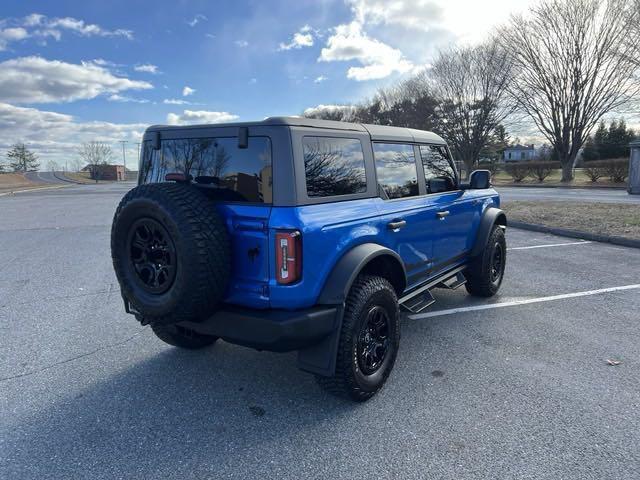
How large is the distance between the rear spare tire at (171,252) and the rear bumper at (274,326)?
0.14 meters

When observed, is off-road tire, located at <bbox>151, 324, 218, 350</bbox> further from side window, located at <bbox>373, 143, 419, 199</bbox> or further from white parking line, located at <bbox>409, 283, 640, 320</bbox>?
white parking line, located at <bbox>409, 283, 640, 320</bbox>

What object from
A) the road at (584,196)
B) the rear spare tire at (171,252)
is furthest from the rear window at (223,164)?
the road at (584,196)

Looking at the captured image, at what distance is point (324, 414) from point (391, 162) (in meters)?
2.06

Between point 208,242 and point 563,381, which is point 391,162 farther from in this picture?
point 563,381

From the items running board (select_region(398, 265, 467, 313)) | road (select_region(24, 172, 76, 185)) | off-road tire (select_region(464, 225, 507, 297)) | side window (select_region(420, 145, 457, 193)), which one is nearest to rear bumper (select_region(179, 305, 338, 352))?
running board (select_region(398, 265, 467, 313))

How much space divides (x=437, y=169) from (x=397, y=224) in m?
1.32

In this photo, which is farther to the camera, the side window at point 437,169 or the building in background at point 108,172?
the building in background at point 108,172

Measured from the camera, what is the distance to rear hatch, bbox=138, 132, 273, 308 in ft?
8.63

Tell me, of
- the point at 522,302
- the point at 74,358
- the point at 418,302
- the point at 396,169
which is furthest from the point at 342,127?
the point at 522,302

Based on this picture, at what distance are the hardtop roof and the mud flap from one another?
1.24 metres

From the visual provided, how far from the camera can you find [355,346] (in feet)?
9.18

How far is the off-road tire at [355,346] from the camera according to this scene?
2734mm

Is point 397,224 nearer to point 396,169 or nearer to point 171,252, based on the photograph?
point 396,169

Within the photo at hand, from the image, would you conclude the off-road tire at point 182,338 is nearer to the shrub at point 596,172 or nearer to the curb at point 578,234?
the curb at point 578,234
